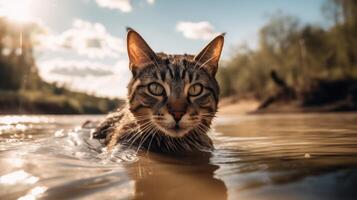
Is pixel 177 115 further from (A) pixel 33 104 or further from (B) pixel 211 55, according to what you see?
(A) pixel 33 104

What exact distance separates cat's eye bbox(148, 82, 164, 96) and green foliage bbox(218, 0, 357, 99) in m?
30.8

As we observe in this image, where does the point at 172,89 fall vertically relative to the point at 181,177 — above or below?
above

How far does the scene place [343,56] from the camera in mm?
42906

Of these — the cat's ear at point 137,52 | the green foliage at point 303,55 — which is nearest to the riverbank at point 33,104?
the green foliage at point 303,55

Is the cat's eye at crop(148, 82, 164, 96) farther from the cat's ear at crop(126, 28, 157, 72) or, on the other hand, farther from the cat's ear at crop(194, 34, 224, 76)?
the cat's ear at crop(194, 34, 224, 76)

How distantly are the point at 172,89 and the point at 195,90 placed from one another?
0.30 meters

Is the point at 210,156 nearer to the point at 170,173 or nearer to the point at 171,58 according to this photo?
the point at 170,173

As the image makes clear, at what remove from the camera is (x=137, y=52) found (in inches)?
184

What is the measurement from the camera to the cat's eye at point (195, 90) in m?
4.40

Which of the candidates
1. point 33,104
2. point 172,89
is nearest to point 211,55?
point 172,89

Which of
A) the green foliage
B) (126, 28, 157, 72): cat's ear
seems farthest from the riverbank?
(126, 28, 157, 72): cat's ear

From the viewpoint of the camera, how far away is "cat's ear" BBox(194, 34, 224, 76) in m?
4.76

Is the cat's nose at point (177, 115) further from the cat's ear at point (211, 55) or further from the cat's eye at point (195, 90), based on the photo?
the cat's ear at point (211, 55)

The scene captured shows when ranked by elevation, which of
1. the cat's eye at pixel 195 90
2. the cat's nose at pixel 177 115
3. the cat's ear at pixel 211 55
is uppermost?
the cat's ear at pixel 211 55
